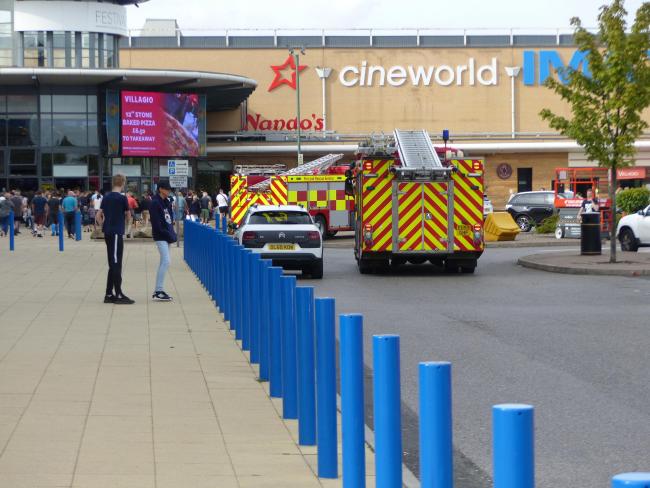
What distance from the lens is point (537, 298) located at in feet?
61.8

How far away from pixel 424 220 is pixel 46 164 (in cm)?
3853

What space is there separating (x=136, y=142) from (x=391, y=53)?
1744 centimetres

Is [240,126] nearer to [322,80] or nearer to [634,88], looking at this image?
[322,80]

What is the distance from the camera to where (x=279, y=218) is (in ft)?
79.3

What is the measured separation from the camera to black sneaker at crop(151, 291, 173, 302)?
17328 mm

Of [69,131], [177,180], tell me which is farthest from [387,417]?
[69,131]

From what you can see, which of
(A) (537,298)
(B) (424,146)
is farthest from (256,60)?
(A) (537,298)

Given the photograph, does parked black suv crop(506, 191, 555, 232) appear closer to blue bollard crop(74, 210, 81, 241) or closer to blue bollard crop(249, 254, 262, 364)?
blue bollard crop(74, 210, 81, 241)

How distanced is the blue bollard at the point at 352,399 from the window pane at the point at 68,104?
56.1 m

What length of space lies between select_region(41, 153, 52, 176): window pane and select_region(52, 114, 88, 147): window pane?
700mm

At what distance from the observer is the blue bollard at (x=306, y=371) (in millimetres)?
7282

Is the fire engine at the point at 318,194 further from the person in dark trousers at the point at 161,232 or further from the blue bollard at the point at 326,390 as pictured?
the blue bollard at the point at 326,390

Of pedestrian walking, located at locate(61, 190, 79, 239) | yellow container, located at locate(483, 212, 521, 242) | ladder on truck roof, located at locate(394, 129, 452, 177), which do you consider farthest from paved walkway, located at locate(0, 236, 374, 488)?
pedestrian walking, located at locate(61, 190, 79, 239)

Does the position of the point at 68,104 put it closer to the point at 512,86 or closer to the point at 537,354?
the point at 512,86
